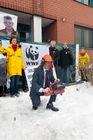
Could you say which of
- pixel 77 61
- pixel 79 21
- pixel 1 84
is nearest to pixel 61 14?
pixel 79 21

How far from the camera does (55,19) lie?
8.97 metres

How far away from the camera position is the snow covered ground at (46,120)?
2271mm

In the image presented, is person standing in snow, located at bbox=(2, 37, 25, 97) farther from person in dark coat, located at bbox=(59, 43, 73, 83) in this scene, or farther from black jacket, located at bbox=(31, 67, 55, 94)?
person in dark coat, located at bbox=(59, 43, 73, 83)

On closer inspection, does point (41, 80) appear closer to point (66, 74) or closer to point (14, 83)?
point (14, 83)

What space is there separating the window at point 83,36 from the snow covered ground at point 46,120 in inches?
302

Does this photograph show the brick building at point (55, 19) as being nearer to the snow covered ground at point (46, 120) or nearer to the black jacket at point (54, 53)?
the black jacket at point (54, 53)

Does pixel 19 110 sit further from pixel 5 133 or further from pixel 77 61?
pixel 77 61

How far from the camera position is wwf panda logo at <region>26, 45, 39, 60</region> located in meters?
4.69

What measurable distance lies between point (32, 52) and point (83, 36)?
305 inches

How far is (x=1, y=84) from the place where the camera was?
3949mm

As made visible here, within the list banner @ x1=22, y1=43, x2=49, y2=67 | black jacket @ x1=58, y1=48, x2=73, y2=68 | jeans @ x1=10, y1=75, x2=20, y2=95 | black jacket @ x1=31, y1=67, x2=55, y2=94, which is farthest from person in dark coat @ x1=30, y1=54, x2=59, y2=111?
black jacket @ x1=58, y1=48, x2=73, y2=68

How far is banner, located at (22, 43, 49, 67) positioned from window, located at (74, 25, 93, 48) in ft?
20.4

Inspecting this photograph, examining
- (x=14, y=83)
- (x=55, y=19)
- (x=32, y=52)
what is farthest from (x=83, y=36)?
(x=14, y=83)

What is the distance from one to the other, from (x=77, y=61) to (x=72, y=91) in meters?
2.13
